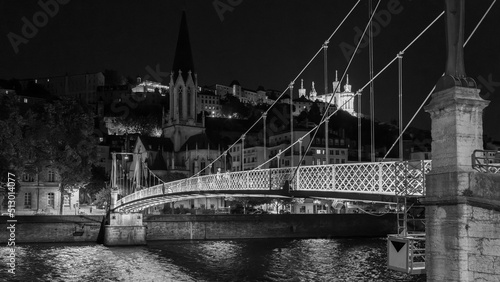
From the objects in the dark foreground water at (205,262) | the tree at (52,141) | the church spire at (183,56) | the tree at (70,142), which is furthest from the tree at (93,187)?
the dark foreground water at (205,262)

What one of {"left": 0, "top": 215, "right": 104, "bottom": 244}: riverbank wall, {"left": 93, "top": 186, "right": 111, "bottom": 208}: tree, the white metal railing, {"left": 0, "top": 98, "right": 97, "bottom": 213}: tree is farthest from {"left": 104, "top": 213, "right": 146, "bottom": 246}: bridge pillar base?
{"left": 93, "top": 186, "right": 111, "bottom": 208}: tree

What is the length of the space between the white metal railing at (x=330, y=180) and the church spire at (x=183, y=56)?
57.5m

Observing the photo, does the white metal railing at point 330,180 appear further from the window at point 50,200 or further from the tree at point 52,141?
the window at point 50,200

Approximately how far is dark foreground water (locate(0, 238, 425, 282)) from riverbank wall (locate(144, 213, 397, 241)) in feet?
9.33

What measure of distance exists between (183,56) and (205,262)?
69.2 m

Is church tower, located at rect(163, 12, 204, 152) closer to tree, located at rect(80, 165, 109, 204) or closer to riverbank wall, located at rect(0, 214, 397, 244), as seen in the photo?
tree, located at rect(80, 165, 109, 204)

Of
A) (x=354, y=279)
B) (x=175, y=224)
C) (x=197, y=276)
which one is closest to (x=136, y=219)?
(x=175, y=224)

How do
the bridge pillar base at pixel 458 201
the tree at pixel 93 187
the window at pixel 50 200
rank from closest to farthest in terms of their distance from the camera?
the bridge pillar base at pixel 458 201, the window at pixel 50 200, the tree at pixel 93 187

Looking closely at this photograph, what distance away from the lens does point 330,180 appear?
2189cm

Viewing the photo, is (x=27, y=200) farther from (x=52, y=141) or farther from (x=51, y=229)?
(x=51, y=229)

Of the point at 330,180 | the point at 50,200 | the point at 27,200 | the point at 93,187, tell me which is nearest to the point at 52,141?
the point at 50,200

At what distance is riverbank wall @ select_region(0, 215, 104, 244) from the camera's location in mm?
47281

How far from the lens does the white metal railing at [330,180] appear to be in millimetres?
15531

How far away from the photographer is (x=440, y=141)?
457 inches
